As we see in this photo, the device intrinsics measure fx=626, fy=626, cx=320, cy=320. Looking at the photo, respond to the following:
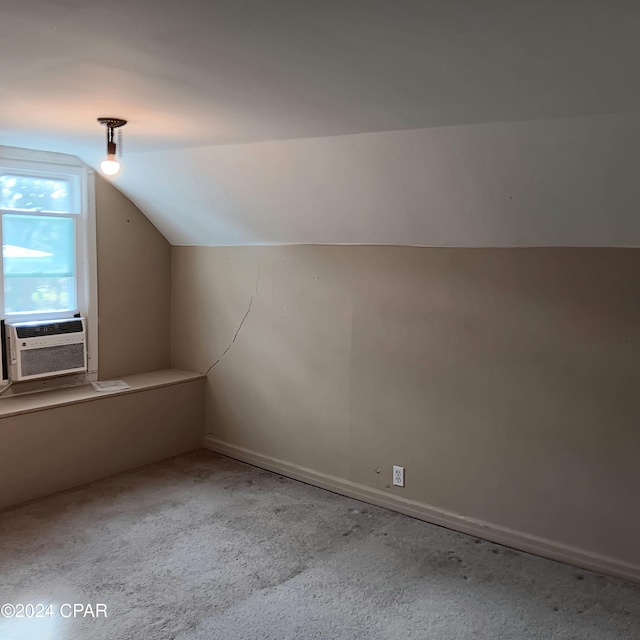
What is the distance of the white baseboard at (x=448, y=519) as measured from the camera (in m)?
3.01

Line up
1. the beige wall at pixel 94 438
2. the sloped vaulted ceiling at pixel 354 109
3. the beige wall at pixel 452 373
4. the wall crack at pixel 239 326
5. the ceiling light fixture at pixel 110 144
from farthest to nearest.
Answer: the wall crack at pixel 239 326 < the beige wall at pixel 94 438 < the beige wall at pixel 452 373 < the ceiling light fixture at pixel 110 144 < the sloped vaulted ceiling at pixel 354 109

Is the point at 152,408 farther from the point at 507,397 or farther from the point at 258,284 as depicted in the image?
the point at 507,397

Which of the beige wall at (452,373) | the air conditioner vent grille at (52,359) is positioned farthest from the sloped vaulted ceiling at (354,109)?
the air conditioner vent grille at (52,359)

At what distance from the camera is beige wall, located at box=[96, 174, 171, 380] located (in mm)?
4367

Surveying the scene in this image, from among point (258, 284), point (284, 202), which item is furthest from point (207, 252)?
point (284, 202)

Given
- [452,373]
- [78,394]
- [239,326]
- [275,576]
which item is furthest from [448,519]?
[78,394]

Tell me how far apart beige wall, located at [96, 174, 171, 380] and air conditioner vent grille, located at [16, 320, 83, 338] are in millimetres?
201

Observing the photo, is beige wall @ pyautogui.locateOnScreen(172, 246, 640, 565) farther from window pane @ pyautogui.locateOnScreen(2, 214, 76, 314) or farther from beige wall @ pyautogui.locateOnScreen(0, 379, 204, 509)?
window pane @ pyautogui.locateOnScreen(2, 214, 76, 314)

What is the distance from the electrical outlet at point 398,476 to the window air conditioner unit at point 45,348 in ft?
7.29

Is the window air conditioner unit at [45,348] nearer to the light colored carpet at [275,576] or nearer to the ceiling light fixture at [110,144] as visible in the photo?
the light colored carpet at [275,576]

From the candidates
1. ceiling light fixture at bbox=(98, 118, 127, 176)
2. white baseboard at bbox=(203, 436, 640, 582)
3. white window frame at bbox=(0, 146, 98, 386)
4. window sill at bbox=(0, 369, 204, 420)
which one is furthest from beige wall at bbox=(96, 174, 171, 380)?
ceiling light fixture at bbox=(98, 118, 127, 176)

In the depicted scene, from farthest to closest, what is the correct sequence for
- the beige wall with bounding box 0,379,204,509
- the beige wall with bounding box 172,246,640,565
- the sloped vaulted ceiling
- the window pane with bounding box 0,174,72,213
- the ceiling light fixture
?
the window pane with bounding box 0,174,72,213 → the beige wall with bounding box 0,379,204,509 → the beige wall with bounding box 172,246,640,565 → the ceiling light fixture → the sloped vaulted ceiling

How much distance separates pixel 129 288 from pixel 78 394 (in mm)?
880

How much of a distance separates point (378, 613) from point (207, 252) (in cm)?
278
